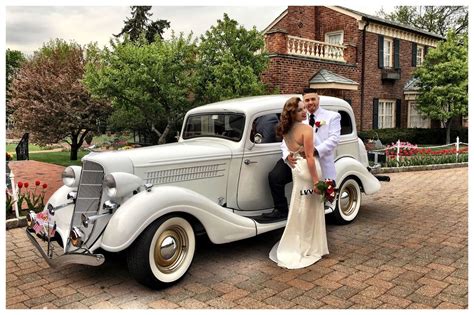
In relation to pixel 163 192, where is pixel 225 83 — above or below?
above

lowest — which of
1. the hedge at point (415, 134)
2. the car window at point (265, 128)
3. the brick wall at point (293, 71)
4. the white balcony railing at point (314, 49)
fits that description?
the car window at point (265, 128)

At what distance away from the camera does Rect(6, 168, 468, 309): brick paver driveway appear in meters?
3.48

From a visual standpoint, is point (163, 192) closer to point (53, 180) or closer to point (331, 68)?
point (53, 180)

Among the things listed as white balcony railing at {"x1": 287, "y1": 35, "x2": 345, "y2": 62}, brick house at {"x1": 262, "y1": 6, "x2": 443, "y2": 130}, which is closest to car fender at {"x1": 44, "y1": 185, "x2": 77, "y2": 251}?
brick house at {"x1": 262, "y1": 6, "x2": 443, "y2": 130}

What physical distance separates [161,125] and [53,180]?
453 centimetres

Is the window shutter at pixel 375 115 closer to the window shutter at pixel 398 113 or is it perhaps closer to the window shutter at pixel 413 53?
the window shutter at pixel 398 113

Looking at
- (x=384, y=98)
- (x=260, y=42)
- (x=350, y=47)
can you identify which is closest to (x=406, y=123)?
(x=384, y=98)

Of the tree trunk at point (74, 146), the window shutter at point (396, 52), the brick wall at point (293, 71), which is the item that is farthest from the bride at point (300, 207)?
the window shutter at point (396, 52)

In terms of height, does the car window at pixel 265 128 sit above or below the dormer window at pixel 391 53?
below

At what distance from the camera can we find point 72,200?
4.39 metres

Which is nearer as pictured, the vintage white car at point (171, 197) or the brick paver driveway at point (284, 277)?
the brick paver driveway at point (284, 277)

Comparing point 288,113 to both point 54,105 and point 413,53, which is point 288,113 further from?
point 413,53

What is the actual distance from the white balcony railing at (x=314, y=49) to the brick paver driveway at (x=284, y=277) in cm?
1060

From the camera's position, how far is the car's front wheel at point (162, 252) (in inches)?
142
